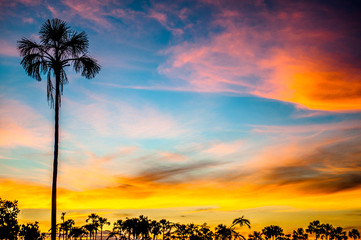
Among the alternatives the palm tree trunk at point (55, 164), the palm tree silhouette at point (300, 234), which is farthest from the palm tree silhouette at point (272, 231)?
the palm tree trunk at point (55, 164)

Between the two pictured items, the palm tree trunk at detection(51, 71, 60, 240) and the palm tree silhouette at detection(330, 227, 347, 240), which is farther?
the palm tree silhouette at detection(330, 227, 347, 240)

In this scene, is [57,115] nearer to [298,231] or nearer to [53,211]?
[53,211]

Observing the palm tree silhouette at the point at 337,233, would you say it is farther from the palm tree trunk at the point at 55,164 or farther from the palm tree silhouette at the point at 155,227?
the palm tree trunk at the point at 55,164

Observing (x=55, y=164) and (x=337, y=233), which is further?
(x=337, y=233)

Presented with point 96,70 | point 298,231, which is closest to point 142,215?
point 298,231

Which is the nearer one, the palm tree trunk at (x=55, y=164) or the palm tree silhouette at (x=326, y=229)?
the palm tree trunk at (x=55, y=164)

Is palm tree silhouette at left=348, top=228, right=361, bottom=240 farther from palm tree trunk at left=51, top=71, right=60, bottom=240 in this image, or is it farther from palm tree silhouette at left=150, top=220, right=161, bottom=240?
palm tree trunk at left=51, top=71, right=60, bottom=240

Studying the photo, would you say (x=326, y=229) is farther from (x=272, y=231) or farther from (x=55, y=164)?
(x=55, y=164)

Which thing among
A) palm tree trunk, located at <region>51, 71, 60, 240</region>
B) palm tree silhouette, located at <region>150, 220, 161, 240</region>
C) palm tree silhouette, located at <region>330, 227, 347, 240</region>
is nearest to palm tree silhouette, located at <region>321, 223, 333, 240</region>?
palm tree silhouette, located at <region>330, 227, 347, 240</region>

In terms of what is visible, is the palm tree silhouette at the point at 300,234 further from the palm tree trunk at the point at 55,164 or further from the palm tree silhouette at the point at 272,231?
the palm tree trunk at the point at 55,164

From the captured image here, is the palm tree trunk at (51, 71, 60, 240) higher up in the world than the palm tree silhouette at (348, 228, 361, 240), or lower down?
higher up

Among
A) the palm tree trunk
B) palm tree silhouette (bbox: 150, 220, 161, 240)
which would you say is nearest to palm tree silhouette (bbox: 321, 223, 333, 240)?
palm tree silhouette (bbox: 150, 220, 161, 240)

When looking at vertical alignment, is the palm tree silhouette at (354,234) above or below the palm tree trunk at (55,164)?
below

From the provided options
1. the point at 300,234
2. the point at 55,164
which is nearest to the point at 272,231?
the point at 300,234
